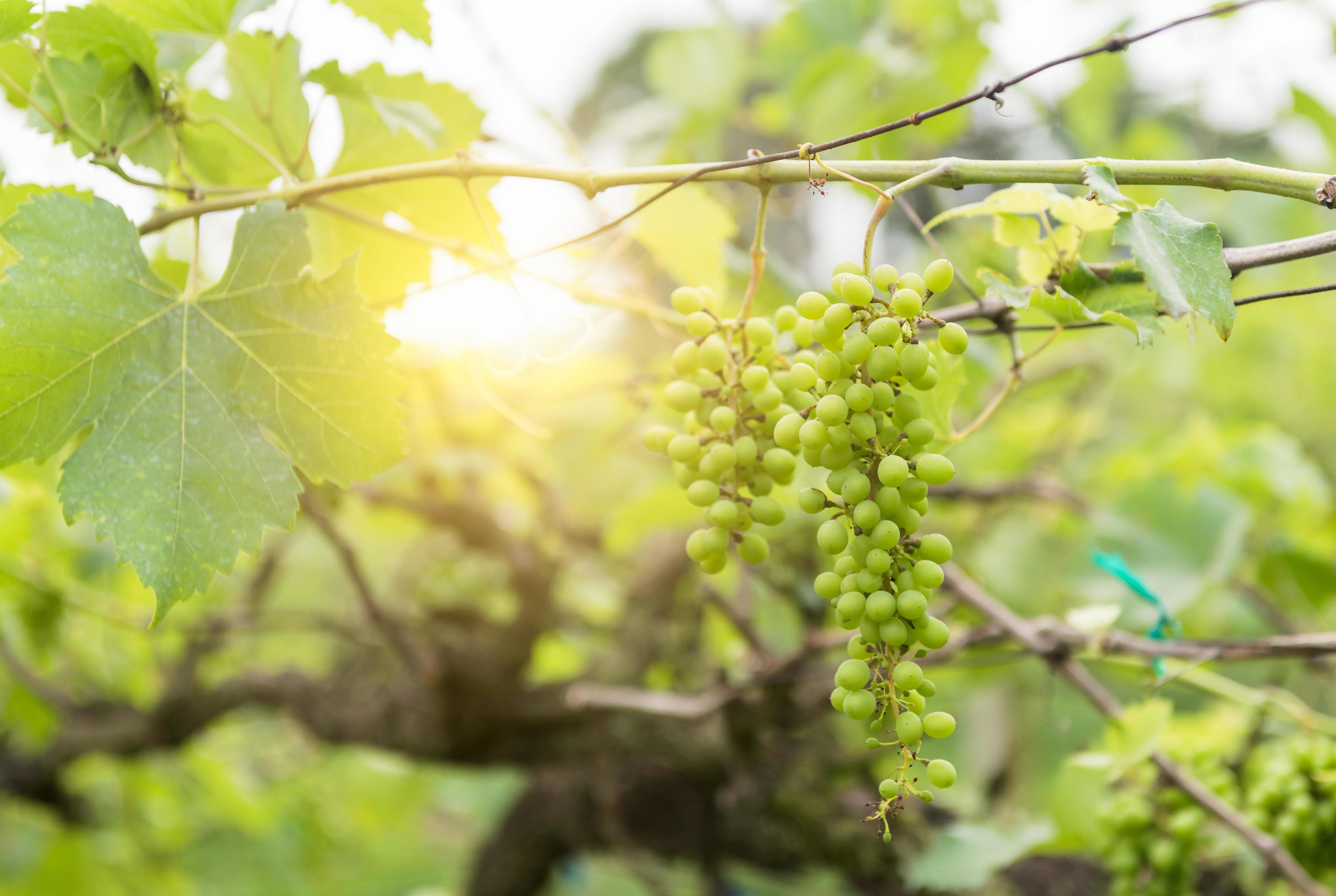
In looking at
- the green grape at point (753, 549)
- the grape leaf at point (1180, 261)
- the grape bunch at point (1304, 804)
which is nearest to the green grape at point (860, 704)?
the green grape at point (753, 549)

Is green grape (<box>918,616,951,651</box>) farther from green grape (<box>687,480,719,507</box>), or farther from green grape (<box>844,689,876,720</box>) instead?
green grape (<box>687,480,719,507</box>)

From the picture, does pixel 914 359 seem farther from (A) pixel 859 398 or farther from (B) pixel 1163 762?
(B) pixel 1163 762

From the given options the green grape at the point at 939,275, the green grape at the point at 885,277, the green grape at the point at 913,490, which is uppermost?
the green grape at the point at 939,275

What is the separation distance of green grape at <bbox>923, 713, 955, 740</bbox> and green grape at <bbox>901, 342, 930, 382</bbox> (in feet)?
0.55

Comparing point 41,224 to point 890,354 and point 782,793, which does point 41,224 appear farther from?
point 782,793

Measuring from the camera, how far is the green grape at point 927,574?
0.41 meters

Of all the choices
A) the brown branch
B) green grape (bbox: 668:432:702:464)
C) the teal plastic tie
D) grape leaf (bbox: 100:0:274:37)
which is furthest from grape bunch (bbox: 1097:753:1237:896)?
grape leaf (bbox: 100:0:274:37)

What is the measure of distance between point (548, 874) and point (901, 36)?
2.05 metres

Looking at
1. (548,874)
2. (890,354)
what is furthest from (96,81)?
(548,874)

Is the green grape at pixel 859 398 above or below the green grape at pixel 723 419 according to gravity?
above

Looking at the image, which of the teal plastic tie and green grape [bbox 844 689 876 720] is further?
the teal plastic tie

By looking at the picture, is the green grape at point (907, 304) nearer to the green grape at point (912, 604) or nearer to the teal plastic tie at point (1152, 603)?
the green grape at point (912, 604)

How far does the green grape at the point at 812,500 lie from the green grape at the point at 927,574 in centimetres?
6

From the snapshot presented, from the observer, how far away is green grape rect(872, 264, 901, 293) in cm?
44
